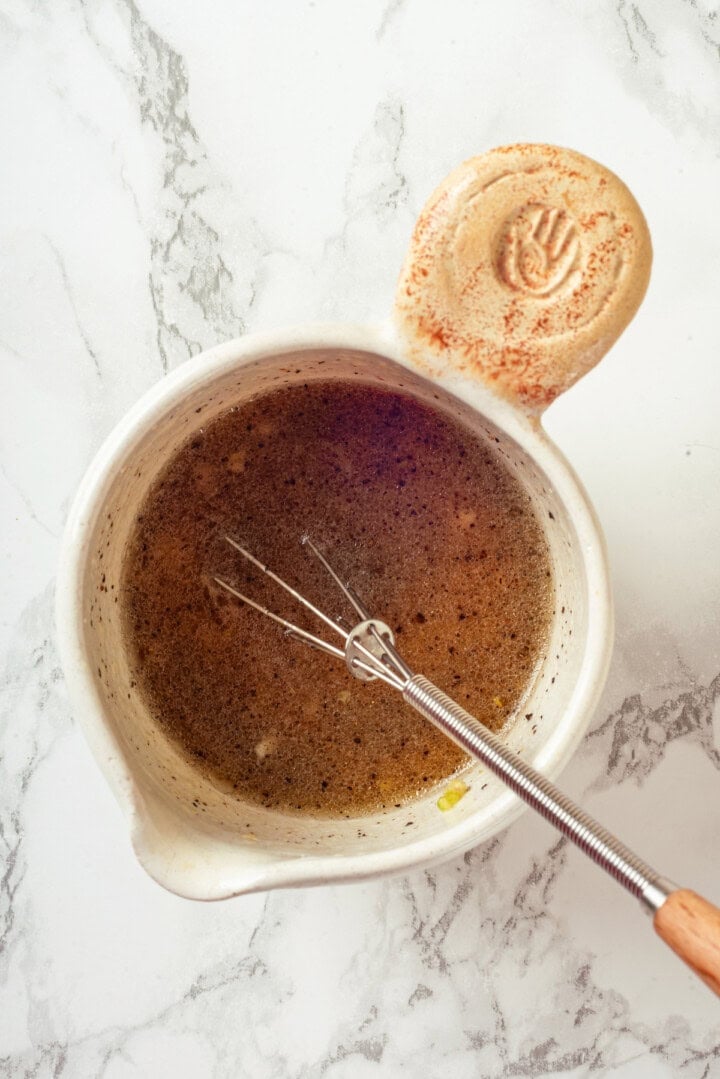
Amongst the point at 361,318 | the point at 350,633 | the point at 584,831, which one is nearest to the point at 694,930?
the point at 584,831

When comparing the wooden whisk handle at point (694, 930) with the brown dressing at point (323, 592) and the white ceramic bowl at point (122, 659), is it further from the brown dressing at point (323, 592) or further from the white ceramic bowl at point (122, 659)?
the brown dressing at point (323, 592)

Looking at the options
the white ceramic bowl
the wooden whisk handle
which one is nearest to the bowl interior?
the white ceramic bowl

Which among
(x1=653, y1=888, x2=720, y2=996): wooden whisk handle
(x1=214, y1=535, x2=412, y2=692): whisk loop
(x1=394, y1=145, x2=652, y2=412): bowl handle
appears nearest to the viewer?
(x1=653, y1=888, x2=720, y2=996): wooden whisk handle

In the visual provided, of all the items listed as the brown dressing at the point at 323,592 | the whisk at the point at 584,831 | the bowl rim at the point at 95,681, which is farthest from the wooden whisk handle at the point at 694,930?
the brown dressing at the point at 323,592

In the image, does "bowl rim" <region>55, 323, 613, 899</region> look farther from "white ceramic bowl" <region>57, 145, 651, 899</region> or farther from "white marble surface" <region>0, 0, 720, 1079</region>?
"white marble surface" <region>0, 0, 720, 1079</region>

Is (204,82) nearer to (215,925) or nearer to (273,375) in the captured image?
(273,375)
